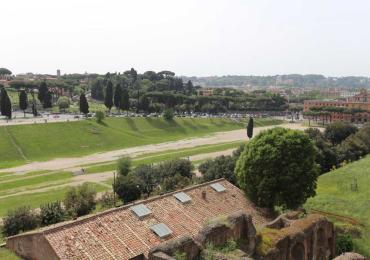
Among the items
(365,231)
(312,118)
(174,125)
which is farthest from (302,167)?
(312,118)

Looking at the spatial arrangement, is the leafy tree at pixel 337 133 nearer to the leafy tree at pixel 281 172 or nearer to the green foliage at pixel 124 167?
the green foliage at pixel 124 167

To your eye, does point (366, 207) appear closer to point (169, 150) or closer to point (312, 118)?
point (169, 150)

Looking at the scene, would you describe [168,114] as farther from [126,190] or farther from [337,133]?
[126,190]

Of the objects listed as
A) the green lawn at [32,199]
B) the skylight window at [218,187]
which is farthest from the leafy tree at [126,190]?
the skylight window at [218,187]


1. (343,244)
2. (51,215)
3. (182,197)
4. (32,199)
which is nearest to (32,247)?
(182,197)

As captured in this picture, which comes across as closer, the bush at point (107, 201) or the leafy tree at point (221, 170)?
the bush at point (107, 201)

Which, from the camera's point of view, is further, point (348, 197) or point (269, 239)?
point (348, 197)
